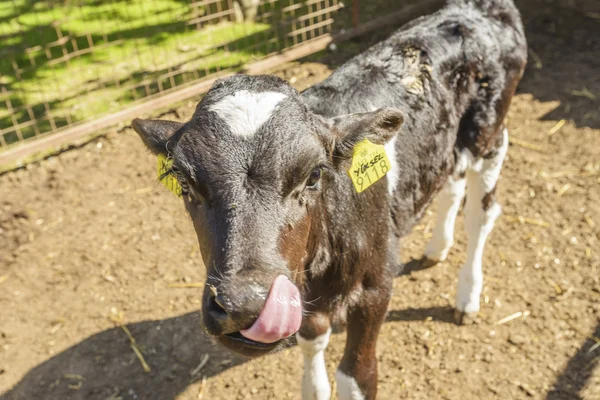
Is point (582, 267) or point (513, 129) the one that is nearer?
point (582, 267)

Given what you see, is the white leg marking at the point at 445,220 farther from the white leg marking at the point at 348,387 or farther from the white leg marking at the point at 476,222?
the white leg marking at the point at 348,387

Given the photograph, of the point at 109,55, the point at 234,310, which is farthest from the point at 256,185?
the point at 109,55

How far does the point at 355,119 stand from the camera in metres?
3.03

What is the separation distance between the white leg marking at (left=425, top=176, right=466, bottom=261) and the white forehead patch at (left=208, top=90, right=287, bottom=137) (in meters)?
2.28

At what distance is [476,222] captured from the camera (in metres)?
4.67

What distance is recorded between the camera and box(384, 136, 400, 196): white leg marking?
3.63 meters

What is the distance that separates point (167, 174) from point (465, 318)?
274 cm

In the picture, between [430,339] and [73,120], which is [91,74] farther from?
[430,339]

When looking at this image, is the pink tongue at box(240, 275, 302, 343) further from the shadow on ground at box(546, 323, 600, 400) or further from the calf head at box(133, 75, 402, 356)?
the shadow on ground at box(546, 323, 600, 400)

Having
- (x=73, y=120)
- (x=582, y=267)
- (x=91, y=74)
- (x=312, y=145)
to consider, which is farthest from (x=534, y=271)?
(x=91, y=74)

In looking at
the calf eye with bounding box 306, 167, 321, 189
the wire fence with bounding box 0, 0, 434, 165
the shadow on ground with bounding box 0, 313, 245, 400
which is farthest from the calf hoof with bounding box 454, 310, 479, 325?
the wire fence with bounding box 0, 0, 434, 165

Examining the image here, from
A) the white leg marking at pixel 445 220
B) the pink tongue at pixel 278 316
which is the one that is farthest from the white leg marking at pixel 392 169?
the pink tongue at pixel 278 316

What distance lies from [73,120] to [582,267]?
19.5ft

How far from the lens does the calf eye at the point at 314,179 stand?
277 centimetres
